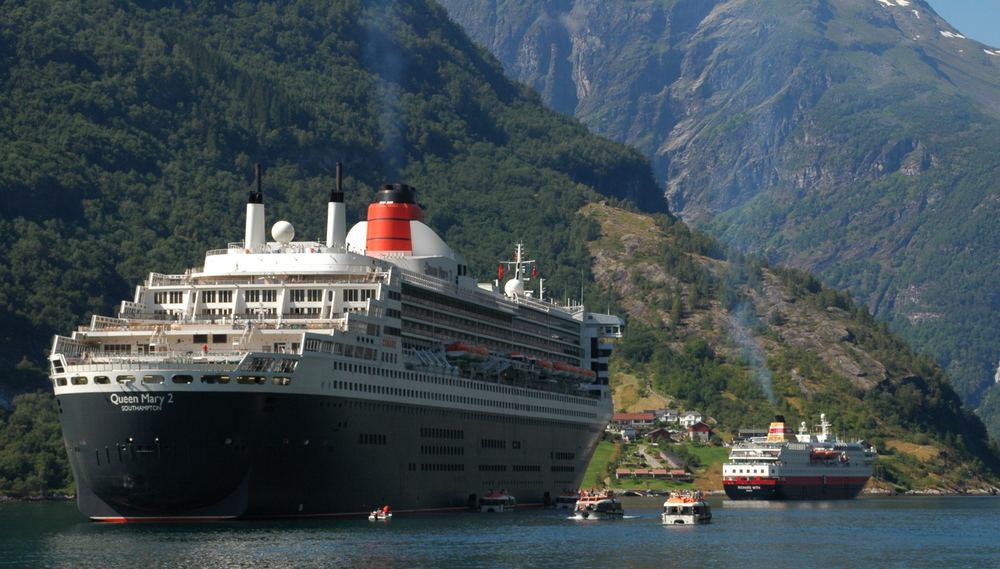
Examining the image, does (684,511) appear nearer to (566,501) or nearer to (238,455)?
(566,501)

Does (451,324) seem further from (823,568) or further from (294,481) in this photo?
(823,568)

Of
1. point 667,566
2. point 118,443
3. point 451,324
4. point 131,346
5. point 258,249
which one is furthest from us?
point 451,324

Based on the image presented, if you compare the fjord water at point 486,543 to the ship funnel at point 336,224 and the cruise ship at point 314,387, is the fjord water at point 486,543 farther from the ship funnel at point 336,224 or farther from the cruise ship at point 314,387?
the ship funnel at point 336,224

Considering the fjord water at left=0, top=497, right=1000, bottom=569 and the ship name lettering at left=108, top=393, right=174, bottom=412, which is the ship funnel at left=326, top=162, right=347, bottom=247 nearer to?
the fjord water at left=0, top=497, right=1000, bottom=569

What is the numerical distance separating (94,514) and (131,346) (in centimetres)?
1073

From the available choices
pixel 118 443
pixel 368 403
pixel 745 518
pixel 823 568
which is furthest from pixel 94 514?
pixel 745 518

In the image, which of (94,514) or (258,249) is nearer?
(94,514)

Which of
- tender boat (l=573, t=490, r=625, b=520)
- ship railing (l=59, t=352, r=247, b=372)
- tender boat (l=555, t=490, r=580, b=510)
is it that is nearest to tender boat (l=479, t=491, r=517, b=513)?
tender boat (l=573, t=490, r=625, b=520)

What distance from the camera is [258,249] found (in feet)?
432

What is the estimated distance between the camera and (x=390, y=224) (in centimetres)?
14875

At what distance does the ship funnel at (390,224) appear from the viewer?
148150 millimetres

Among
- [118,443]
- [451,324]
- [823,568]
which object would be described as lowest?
[823,568]

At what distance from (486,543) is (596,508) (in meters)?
32.6

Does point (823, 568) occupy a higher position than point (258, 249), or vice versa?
point (258, 249)
